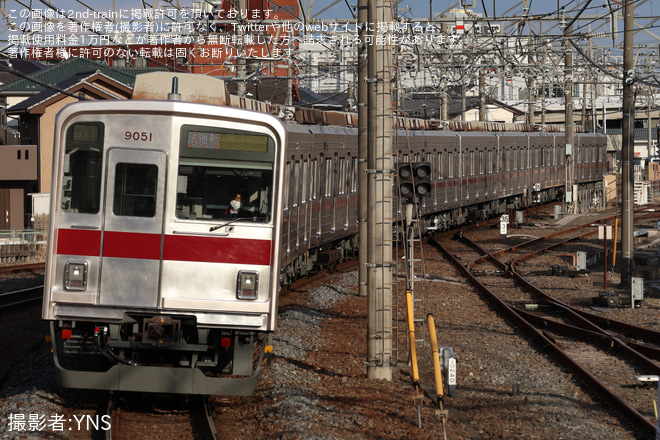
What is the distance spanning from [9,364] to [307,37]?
35.4 feet

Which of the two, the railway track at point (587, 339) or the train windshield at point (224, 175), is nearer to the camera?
the train windshield at point (224, 175)

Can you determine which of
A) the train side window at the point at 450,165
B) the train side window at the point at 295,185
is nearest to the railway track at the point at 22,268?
the train side window at the point at 295,185

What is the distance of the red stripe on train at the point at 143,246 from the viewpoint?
6840mm

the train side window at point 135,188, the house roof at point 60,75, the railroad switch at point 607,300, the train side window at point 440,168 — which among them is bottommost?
the railroad switch at point 607,300

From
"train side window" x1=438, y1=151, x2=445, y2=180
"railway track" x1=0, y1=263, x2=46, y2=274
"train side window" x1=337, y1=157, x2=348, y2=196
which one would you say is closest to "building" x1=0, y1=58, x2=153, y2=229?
"railway track" x1=0, y1=263, x2=46, y2=274

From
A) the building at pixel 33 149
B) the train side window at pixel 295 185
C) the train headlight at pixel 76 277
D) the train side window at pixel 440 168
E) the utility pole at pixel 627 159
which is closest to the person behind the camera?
the train headlight at pixel 76 277

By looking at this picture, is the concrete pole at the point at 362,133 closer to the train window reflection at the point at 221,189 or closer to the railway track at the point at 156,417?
the train window reflection at the point at 221,189

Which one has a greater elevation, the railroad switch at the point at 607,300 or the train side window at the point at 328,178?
the train side window at the point at 328,178

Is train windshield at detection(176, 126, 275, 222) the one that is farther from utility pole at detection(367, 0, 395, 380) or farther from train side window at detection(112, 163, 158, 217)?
utility pole at detection(367, 0, 395, 380)

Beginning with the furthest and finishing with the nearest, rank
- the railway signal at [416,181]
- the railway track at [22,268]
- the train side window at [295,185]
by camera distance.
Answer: the railway track at [22,268], the train side window at [295,185], the railway signal at [416,181]

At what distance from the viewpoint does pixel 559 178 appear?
118 ft

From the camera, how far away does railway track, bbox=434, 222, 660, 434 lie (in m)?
8.40

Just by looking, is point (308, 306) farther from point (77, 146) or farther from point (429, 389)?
point (77, 146)

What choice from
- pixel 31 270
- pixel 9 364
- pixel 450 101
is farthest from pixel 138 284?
pixel 450 101
